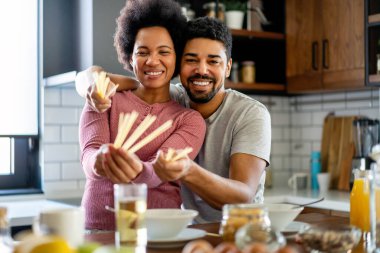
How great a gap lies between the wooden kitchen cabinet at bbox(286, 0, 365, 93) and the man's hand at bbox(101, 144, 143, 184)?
2.34 metres

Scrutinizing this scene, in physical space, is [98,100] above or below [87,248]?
above

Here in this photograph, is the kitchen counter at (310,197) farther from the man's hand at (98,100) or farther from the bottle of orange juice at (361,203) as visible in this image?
the man's hand at (98,100)

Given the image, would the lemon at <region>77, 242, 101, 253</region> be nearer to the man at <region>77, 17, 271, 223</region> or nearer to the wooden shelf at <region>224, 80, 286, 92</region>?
the man at <region>77, 17, 271, 223</region>

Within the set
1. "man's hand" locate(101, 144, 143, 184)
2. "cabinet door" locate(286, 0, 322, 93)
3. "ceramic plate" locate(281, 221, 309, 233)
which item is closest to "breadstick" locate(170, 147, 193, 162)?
"man's hand" locate(101, 144, 143, 184)

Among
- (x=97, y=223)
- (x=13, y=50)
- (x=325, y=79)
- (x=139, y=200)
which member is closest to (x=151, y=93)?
(x=97, y=223)

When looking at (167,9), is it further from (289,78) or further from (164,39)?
(289,78)

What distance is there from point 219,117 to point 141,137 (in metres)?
0.36

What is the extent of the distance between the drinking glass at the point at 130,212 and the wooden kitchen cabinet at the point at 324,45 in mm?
2559

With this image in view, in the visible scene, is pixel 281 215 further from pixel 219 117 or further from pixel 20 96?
pixel 20 96

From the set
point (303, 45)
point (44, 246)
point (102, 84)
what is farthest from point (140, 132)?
point (303, 45)

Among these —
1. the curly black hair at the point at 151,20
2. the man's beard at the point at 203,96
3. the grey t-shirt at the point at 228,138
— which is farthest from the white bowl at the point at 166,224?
the curly black hair at the point at 151,20

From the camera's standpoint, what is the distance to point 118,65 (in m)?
3.35

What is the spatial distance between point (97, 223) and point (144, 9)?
31.7 inches

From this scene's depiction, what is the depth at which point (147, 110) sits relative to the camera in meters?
2.25
